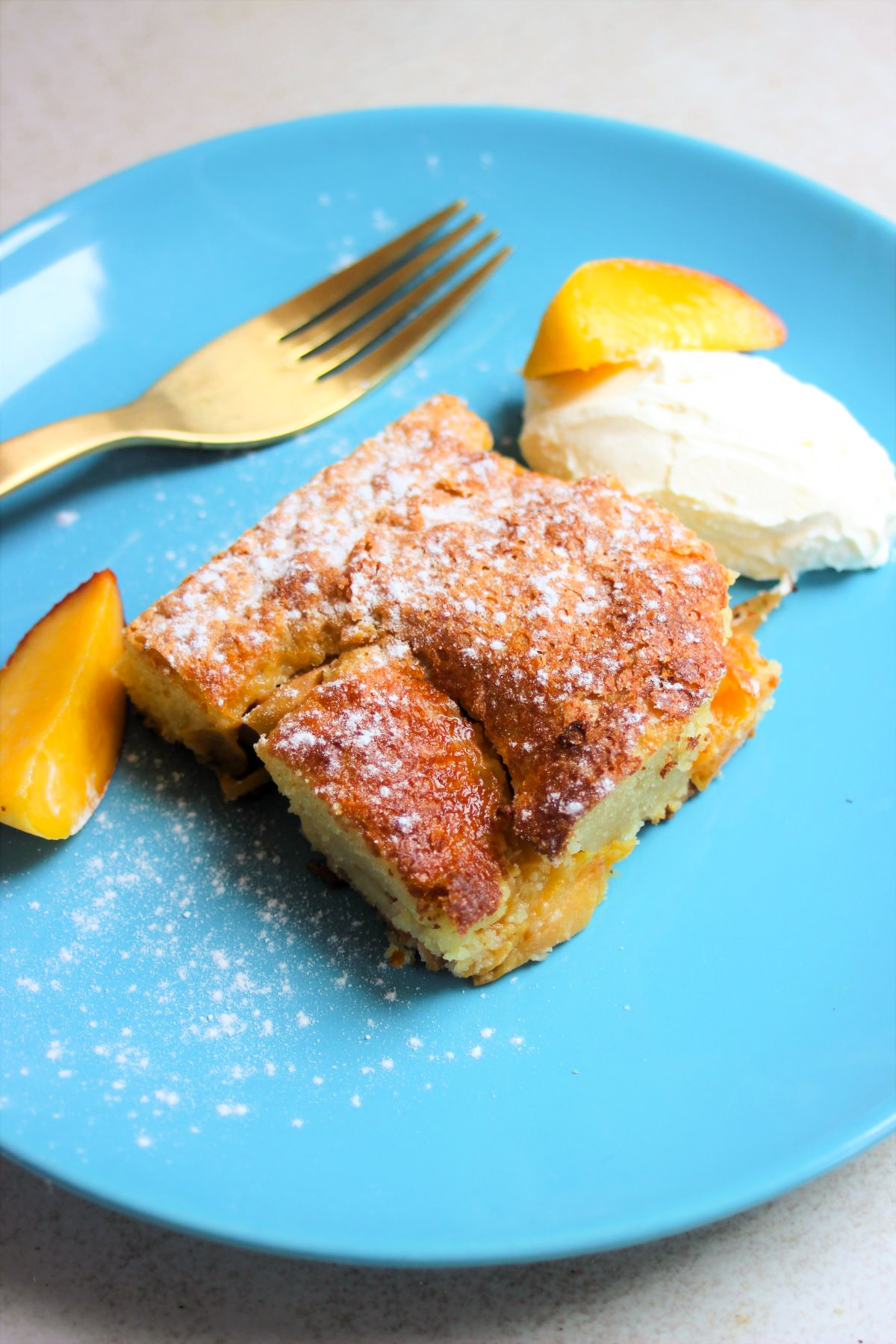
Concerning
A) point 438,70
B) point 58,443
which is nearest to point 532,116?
point 438,70

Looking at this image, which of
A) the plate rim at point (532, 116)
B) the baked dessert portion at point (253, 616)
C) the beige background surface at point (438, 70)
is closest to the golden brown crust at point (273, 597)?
the baked dessert portion at point (253, 616)

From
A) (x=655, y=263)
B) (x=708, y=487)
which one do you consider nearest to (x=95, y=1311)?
(x=708, y=487)

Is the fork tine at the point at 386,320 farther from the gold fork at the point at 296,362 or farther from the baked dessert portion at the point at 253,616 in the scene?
the baked dessert portion at the point at 253,616

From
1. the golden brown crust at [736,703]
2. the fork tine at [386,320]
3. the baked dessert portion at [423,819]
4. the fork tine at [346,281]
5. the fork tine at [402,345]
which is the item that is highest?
the fork tine at [346,281]

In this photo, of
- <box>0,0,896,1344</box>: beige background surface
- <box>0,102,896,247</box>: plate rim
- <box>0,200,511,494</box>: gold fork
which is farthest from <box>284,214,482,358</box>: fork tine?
<box>0,0,896,1344</box>: beige background surface

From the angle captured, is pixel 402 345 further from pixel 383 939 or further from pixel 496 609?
pixel 383 939

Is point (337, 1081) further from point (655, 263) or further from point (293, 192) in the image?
point (293, 192)
